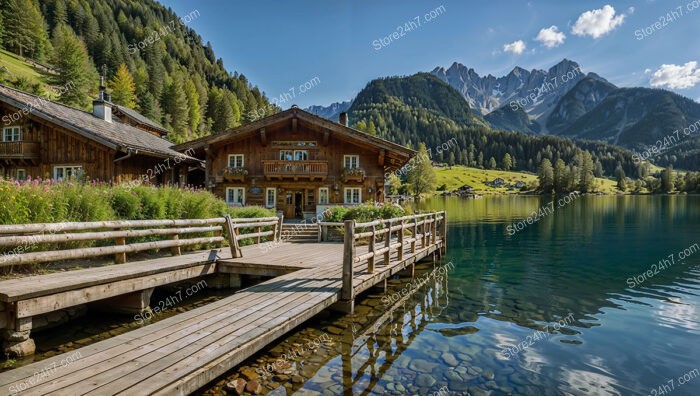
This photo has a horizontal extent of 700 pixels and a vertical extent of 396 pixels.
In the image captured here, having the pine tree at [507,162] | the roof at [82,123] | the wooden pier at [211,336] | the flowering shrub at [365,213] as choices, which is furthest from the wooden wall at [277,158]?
the pine tree at [507,162]

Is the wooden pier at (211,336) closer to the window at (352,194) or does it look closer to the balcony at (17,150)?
the window at (352,194)

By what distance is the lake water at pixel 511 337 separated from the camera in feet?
23.9

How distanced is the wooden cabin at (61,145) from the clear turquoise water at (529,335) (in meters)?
18.4

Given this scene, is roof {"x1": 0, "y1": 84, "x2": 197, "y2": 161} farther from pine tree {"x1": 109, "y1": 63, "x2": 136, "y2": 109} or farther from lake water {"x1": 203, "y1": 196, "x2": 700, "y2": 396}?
pine tree {"x1": 109, "y1": 63, "x2": 136, "y2": 109}

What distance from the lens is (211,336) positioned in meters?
6.36

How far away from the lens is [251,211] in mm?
18391

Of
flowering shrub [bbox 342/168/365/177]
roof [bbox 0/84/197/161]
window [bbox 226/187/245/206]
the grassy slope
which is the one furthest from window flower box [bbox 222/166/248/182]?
the grassy slope

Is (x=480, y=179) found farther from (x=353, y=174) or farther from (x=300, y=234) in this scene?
(x=300, y=234)

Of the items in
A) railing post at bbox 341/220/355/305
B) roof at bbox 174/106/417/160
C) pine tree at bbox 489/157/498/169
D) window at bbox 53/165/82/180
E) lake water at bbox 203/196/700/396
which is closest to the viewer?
lake water at bbox 203/196/700/396

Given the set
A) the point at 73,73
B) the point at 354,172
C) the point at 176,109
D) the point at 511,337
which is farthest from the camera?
the point at 176,109

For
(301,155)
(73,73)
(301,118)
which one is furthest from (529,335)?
(73,73)

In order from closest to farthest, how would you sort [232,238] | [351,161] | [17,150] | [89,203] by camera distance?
[89,203], [232,238], [17,150], [351,161]

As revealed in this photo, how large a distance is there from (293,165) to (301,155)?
124cm

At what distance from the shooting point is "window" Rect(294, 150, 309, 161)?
2786 centimetres
